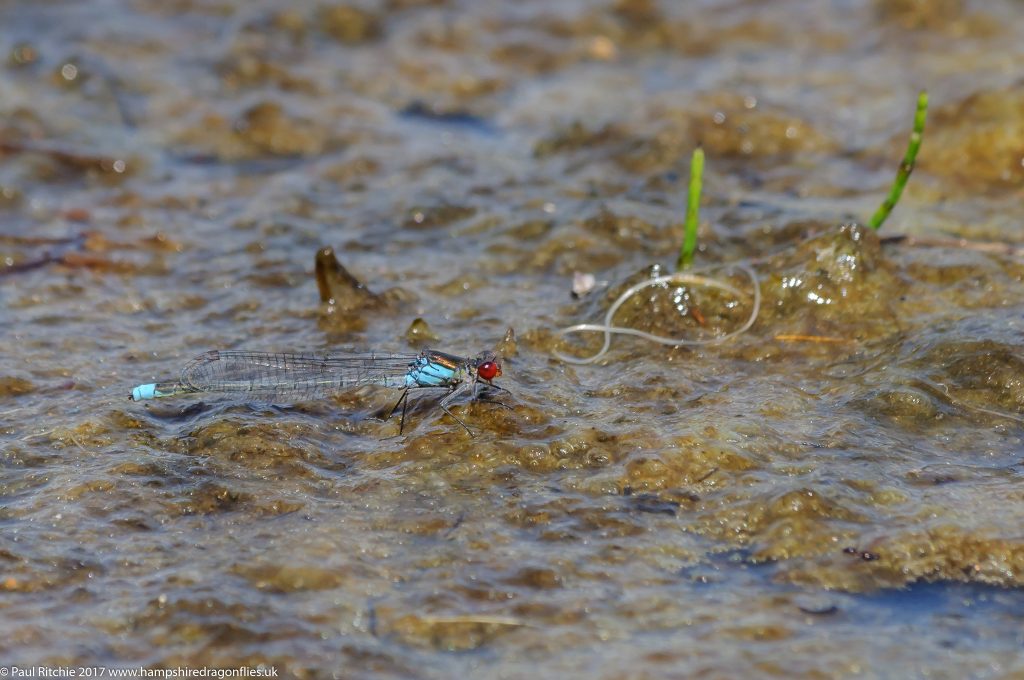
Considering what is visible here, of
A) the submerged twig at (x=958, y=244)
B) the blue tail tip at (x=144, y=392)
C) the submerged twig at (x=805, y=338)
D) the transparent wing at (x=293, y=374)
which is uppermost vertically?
the submerged twig at (x=958, y=244)

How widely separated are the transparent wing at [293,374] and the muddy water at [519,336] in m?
0.10

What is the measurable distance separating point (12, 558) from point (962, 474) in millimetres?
2986

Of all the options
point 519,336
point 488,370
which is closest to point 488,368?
point 488,370

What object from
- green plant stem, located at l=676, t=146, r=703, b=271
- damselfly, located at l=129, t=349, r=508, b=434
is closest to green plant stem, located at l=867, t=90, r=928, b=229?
green plant stem, located at l=676, t=146, r=703, b=271

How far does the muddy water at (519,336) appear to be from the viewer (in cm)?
322

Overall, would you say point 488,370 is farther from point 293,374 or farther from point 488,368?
point 293,374

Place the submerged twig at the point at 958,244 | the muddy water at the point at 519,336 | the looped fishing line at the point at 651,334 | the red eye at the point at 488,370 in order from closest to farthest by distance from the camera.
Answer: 1. the muddy water at the point at 519,336
2. the red eye at the point at 488,370
3. the looped fishing line at the point at 651,334
4. the submerged twig at the point at 958,244

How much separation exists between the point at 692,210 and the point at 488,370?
1.13 metres

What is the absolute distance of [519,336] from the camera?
4.90 m

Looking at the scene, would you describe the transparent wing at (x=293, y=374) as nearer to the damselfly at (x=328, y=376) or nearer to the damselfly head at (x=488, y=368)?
the damselfly at (x=328, y=376)

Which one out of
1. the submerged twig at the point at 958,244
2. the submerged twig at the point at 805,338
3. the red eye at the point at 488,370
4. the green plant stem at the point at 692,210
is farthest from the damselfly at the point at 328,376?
the submerged twig at the point at 958,244

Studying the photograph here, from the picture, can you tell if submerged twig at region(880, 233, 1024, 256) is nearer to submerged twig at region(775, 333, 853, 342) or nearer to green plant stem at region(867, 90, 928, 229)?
green plant stem at region(867, 90, 928, 229)

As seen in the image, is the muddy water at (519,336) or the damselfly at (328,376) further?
the damselfly at (328,376)

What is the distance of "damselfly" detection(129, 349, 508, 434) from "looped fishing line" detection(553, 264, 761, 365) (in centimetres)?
61
